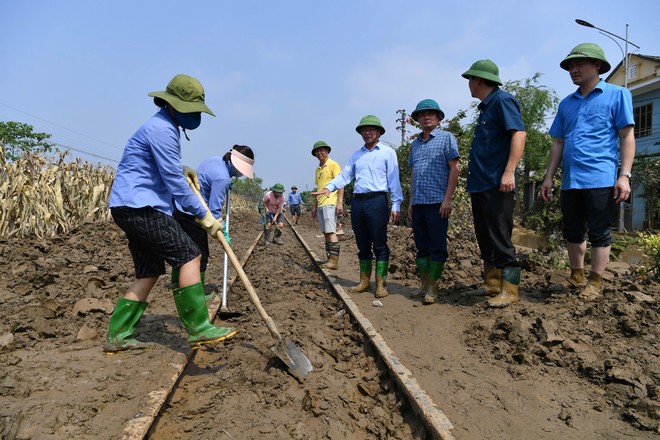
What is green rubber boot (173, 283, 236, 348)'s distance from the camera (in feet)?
11.5

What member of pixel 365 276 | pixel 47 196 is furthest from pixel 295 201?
pixel 365 276

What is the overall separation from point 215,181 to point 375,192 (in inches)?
76.5

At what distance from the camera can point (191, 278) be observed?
11.5ft

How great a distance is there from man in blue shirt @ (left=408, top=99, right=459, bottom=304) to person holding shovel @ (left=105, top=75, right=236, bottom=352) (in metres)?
2.47

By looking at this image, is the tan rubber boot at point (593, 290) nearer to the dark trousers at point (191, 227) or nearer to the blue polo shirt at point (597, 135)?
the blue polo shirt at point (597, 135)

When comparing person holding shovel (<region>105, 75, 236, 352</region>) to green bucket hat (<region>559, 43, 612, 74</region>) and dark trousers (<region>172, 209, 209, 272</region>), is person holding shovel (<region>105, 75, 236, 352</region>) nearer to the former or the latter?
dark trousers (<region>172, 209, 209, 272</region>)

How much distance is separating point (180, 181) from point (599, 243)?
3.82 m

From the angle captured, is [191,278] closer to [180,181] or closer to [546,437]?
[180,181]

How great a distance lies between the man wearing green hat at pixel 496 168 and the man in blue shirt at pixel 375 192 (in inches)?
48.3

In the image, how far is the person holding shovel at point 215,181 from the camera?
15.3 feet

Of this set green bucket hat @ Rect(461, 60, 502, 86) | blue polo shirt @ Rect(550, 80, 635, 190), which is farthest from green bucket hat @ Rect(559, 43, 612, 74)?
green bucket hat @ Rect(461, 60, 502, 86)

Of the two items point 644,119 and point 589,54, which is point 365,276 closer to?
point 589,54

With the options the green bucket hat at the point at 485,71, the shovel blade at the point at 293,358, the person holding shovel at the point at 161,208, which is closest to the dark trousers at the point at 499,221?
the green bucket hat at the point at 485,71

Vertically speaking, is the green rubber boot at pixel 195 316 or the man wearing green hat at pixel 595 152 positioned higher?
the man wearing green hat at pixel 595 152
